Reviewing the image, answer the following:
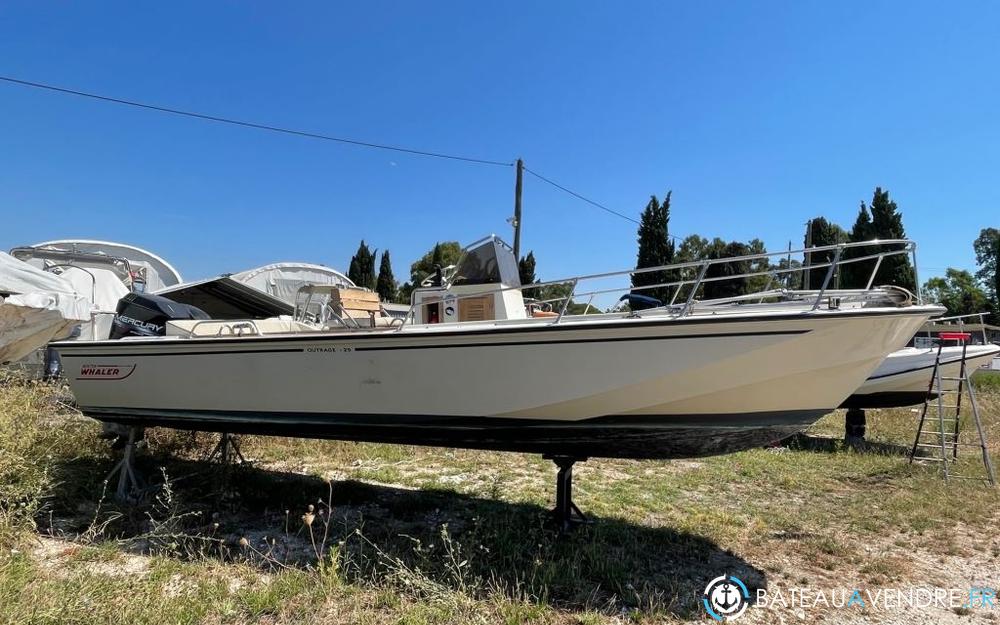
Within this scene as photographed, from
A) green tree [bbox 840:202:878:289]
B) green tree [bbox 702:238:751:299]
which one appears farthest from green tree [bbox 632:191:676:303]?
green tree [bbox 840:202:878:289]

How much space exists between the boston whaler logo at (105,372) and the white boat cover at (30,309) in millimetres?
2818

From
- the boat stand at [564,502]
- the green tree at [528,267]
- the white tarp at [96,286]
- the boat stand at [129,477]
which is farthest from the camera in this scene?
the green tree at [528,267]

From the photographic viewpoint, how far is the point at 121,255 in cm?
1278

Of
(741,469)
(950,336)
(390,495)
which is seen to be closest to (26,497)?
(390,495)

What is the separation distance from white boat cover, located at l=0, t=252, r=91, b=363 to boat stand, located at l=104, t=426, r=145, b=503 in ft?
11.1

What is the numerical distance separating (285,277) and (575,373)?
11390 millimetres

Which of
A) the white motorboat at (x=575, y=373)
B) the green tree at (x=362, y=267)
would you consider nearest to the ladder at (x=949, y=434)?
the white motorboat at (x=575, y=373)

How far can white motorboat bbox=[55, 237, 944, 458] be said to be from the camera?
10.6ft

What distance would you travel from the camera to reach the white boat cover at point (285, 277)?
41.0 ft

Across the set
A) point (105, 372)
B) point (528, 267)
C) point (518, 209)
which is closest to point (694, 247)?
point (528, 267)

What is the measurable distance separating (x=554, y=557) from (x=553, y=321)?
1625 mm

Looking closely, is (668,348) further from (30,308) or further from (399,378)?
(30,308)

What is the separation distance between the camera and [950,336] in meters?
6.76

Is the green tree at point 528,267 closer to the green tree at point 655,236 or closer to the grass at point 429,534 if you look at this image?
the green tree at point 655,236
